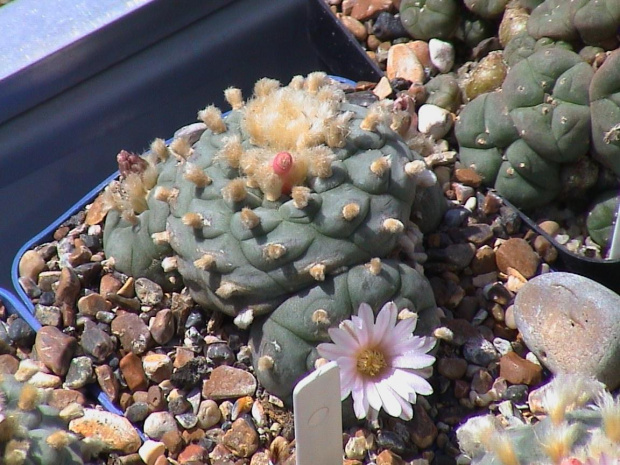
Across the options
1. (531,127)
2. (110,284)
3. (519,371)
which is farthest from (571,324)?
(110,284)

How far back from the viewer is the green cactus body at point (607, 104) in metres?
1.67

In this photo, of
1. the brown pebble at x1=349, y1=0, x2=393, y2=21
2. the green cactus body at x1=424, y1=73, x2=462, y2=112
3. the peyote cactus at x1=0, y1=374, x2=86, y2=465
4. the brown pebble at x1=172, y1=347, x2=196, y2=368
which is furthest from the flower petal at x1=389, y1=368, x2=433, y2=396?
the brown pebble at x1=349, y1=0, x2=393, y2=21

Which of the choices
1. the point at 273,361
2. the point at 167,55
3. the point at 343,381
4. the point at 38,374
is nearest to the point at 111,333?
the point at 38,374

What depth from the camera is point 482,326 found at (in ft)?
5.42

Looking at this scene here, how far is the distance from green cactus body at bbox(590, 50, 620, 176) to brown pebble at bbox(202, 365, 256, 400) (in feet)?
2.90

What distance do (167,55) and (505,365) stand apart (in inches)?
47.6

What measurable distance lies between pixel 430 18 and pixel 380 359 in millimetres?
1113

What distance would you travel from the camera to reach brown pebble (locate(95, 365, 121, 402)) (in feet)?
5.07

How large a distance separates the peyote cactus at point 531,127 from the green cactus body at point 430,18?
1.10 feet

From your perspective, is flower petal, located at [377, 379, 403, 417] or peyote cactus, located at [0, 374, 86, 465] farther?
flower petal, located at [377, 379, 403, 417]

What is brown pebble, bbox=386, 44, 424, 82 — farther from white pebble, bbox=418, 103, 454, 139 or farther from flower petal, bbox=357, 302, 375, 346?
flower petal, bbox=357, 302, 375, 346

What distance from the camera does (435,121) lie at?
198cm

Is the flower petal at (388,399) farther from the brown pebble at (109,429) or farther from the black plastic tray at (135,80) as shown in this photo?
the black plastic tray at (135,80)

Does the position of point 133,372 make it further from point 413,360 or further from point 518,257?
point 518,257
